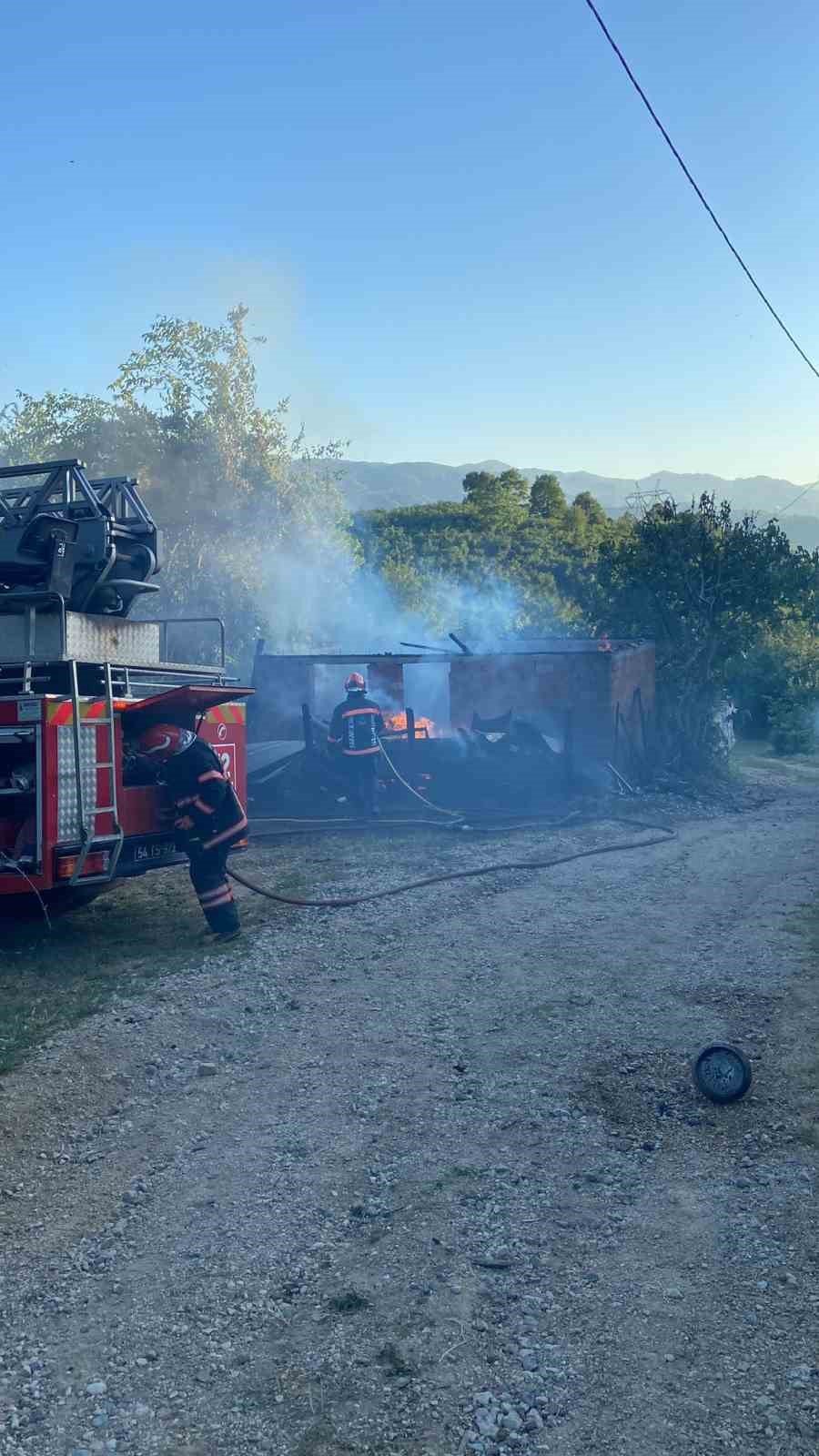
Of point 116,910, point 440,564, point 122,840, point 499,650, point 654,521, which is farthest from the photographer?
point 440,564

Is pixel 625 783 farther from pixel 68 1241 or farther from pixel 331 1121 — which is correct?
pixel 68 1241

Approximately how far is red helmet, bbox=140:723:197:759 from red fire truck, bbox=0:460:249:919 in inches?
5.4

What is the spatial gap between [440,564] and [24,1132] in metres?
35.4

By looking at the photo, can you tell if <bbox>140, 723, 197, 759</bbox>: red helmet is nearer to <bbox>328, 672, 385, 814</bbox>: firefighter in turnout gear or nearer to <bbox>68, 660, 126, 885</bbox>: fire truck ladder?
<bbox>68, 660, 126, 885</bbox>: fire truck ladder

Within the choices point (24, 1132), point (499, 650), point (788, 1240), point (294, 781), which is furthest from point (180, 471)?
point (788, 1240)

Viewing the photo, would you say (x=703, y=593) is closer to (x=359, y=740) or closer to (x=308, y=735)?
(x=308, y=735)

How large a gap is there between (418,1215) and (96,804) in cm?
424

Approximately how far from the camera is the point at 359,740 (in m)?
12.6

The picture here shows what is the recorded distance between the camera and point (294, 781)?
13.9 m

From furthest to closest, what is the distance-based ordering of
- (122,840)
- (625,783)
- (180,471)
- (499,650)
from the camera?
(180,471), (499,650), (625,783), (122,840)

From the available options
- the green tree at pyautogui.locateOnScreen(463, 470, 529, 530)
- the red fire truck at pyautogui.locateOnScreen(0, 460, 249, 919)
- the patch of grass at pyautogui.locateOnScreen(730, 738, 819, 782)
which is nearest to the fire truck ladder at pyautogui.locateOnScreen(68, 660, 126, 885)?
the red fire truck at pyautogui.locateOnScreen(0, 460, 249, 919)

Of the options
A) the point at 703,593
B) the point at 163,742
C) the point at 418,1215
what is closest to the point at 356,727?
the point at 163,742

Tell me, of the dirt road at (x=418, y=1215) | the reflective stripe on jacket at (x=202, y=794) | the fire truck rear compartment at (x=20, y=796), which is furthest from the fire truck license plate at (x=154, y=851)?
the dirt road at (x=418, y=1215)

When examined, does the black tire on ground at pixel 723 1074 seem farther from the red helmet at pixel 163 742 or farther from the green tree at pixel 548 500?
the green tree at pixel 548 500
